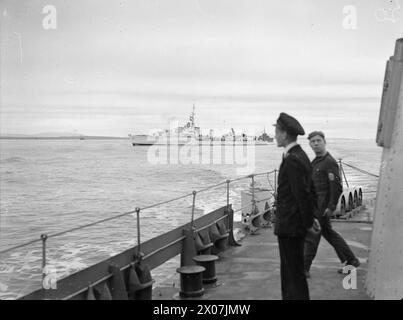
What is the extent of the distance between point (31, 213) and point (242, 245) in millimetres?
23829

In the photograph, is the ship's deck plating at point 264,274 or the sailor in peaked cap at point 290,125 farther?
the ship's deck plating at point 264,274

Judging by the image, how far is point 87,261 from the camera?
14891mm

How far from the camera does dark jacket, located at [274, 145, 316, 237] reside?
3689mm

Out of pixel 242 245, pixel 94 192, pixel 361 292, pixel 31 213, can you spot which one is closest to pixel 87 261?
pixel 242 245

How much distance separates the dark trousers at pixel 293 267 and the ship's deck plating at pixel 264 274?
4.19 ft

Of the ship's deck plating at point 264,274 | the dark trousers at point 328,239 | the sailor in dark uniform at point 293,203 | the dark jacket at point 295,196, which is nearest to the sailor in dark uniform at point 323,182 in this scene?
the dark trousers at point 328,239

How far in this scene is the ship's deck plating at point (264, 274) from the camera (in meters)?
5.38

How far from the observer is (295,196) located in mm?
3695

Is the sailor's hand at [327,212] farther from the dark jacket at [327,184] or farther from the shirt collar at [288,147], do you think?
the shirt collar at [288,147]

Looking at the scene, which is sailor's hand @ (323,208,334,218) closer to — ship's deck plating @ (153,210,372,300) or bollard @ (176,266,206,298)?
ship's deck plating @ (153,210,372,300)

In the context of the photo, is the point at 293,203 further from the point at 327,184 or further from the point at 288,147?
the point at 327,184

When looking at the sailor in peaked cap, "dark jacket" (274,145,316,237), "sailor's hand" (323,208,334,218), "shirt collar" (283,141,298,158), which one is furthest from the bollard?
the sailor in peaked cap

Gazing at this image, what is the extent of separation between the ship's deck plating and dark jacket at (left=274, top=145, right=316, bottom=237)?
5.56 feet
